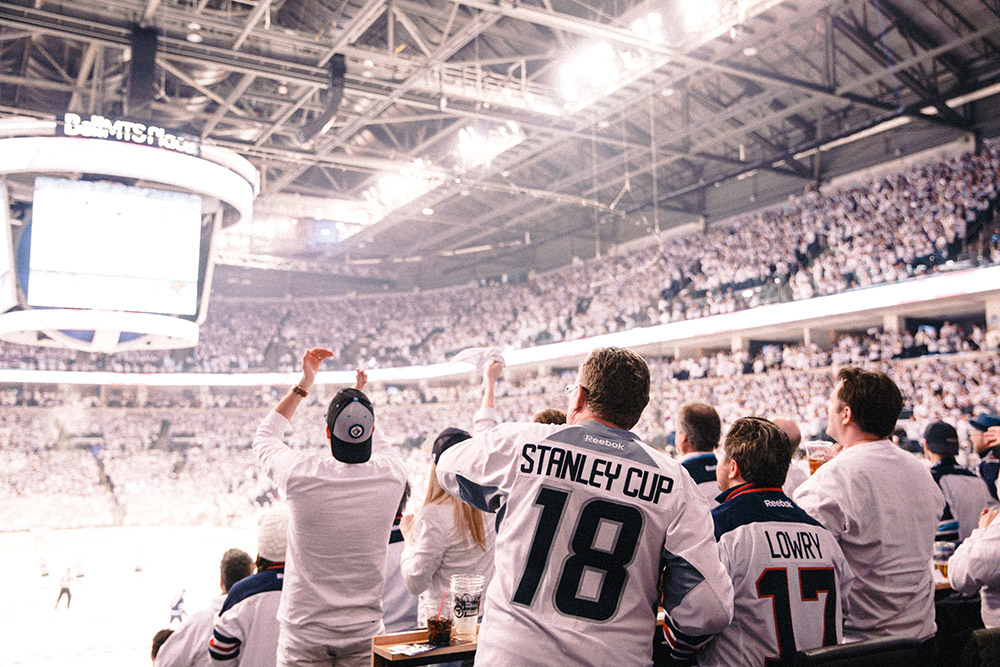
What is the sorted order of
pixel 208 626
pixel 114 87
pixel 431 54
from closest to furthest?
pixel 208 626, pixel 431 54, pixel 114 87

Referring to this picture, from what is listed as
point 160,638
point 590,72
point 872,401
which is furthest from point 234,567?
point 590,72

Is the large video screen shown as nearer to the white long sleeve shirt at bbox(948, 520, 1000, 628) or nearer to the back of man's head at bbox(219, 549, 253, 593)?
the back of man's head at bbox(219, 549, 253, 593)

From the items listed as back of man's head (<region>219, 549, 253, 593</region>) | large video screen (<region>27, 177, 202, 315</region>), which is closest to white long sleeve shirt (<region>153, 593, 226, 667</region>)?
back of man's head (<region>219, 549, 253, 593</region>)

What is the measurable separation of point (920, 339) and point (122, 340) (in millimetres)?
16260

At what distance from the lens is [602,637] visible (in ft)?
6.77

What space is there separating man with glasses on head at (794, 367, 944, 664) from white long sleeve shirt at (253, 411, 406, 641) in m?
1.68

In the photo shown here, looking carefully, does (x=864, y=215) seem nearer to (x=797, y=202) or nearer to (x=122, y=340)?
(x=797, y=202)

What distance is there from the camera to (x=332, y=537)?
3.02 metres

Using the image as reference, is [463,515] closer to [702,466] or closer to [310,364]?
[310,364]

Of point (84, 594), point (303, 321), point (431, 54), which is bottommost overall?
point (84, 594)

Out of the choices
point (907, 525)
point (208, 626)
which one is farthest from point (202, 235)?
point (907, 525)

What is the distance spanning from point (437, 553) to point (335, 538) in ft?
1.36

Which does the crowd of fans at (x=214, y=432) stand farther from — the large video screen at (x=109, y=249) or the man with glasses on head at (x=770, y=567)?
the man with glasses on head at (x=770, y=567)

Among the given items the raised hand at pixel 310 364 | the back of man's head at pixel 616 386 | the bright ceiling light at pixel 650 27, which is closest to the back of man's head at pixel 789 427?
the back of man's head at pixel 616 386
